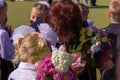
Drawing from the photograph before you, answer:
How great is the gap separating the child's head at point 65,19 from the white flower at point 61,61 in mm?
364

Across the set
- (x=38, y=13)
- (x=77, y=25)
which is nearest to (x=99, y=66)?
(x=77, y=25)

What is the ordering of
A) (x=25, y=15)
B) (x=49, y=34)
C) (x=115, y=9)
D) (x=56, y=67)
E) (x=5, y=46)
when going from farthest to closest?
(x=25, y=15), (x=115, y=9), (x=5, y=46), (x=49, y=34), (x=56, y=67)

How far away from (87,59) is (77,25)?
11.5 inches

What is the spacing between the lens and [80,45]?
3355mm

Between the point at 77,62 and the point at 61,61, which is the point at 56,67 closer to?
the point at 61,61

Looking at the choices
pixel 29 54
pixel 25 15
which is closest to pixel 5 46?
pixel 29 54

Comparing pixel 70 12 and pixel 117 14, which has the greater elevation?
pixel 70 12

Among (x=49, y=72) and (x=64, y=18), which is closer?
(x=49, y=72)

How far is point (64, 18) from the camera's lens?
10.9ft

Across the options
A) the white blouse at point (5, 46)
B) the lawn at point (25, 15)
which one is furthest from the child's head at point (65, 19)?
the lawn at point (25, 15)

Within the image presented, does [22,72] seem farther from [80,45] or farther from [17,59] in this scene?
[80,45]

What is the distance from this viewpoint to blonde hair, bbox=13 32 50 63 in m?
3.18

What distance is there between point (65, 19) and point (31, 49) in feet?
1.26

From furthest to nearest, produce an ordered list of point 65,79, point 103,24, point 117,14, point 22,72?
point 103,24, point 117,14, point 22,72, point 65,79
